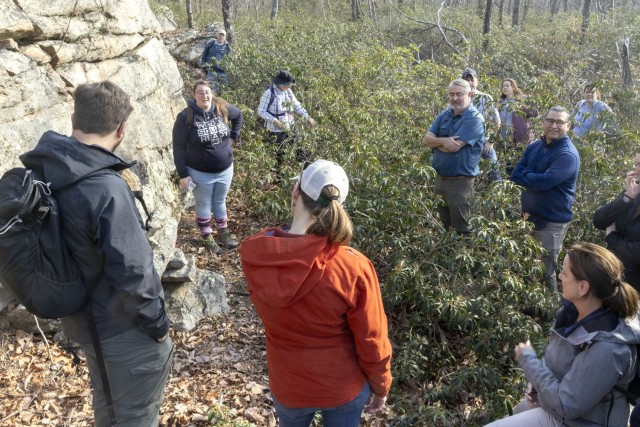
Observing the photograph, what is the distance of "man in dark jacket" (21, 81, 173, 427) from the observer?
237 cm

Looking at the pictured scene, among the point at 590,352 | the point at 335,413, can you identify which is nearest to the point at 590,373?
the point at 590,352

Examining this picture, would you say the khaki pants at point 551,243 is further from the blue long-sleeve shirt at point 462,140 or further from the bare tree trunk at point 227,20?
the bare tree trunk at point 227,20

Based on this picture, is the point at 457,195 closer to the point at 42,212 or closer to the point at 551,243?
the point at 551,243

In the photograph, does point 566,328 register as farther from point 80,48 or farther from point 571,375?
point 80,48

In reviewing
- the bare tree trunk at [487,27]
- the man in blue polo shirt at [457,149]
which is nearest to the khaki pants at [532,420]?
the man in blue polo shirt at [457,149]

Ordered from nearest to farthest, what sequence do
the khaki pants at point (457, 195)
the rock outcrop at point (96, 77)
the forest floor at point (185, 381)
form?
the forest floor at point (185, 381) < the rock outcrop at point (96, 77) < the khaki pants at point (457, 195)

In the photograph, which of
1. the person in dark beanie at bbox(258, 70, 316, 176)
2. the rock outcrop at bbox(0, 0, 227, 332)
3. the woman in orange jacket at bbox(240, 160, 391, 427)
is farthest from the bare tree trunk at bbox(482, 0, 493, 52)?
the woman in orange jacket at bbox(240, 160, 391, 427)

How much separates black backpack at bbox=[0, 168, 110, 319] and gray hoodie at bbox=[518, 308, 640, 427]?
7.98 ft

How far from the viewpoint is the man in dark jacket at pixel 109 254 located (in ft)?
7.76

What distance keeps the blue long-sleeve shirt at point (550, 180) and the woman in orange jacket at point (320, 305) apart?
321cm

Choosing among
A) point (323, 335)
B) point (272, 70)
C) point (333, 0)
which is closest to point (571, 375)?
point (323, 335)

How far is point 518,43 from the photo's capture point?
16672 mm

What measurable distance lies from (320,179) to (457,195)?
363 centimetres

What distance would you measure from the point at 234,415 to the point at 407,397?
143cm
